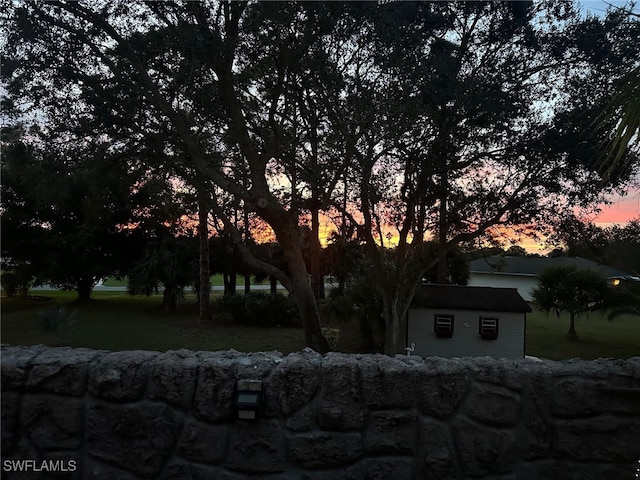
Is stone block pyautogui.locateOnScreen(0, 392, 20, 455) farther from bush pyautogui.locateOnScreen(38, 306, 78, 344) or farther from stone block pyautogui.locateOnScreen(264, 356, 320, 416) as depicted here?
bush pyautogui.locateOnScreen(38, 306, 78, 344)

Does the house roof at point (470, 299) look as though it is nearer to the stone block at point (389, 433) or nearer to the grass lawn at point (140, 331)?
the grass lawn at point (140, 331)

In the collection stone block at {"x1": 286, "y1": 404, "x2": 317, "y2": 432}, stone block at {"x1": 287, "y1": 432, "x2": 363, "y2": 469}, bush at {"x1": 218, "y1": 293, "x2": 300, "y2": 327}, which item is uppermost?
stone block at {"x1": 286, "y1": 404, "x2": 317, "y2": 432}

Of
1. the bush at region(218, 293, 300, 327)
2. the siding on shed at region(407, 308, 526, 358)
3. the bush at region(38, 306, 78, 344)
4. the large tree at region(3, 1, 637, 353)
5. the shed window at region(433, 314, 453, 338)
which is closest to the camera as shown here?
the large tree at region(3, 1, 637, 353)

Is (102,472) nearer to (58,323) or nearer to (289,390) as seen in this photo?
(289,390)

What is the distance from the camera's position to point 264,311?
60.3 feet

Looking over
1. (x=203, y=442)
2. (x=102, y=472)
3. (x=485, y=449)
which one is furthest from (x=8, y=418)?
(x=485, y=449)

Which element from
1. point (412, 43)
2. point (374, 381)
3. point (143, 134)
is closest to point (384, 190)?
point (412, 43)

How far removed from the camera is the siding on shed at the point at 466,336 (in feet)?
43.7

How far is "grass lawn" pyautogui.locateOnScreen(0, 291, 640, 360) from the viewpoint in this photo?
1341 cm

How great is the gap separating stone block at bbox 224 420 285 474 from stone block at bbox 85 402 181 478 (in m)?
0.29

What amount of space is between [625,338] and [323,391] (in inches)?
751

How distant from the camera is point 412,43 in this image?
29.1 feet

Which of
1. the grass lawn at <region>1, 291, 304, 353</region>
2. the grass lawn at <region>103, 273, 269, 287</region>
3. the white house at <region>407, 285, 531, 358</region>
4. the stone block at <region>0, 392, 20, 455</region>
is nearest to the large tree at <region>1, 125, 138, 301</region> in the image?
the grass lawn at <region>103, 273, 269, 287</region>

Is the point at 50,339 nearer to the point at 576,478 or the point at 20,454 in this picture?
the point at 20,454
